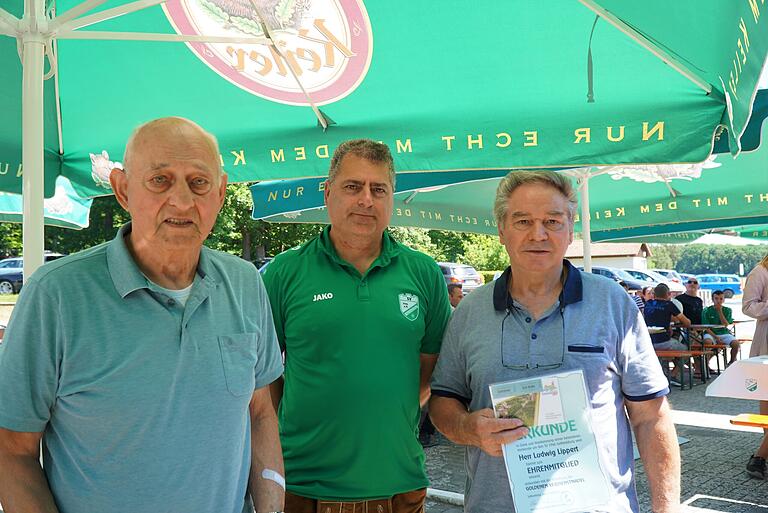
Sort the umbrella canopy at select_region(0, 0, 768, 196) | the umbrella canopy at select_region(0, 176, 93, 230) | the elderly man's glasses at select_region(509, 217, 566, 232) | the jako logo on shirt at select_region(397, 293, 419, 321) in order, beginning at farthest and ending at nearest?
the umbrella canopy at select_region(0, 176, 93, 230) < the umbrella canopy at select_region(0, 0, 768, 196) < the jako logo on shirt at select_region(397, 293, 419, 321) < the elderly man's glasses at select_region(509, 217, 566, 232)

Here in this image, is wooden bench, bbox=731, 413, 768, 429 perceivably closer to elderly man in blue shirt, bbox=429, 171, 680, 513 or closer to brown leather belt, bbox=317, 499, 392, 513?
elderly man in blue shirt, bbox=429, 171, 680, 513

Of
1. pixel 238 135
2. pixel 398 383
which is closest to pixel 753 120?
pixel 398 383

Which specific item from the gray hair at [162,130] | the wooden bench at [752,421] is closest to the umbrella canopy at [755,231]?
the wooden bench at [752,421]

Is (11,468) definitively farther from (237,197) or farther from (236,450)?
(237,197)

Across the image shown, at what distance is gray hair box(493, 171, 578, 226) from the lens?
7.29 feet

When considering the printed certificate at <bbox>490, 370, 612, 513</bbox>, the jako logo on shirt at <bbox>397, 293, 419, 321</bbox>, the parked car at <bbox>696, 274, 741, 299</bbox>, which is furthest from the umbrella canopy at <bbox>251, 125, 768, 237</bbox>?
the parked car at <bbox>696, 274, 741, 299</bbox>

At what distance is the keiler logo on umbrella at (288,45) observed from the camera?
3.95 m

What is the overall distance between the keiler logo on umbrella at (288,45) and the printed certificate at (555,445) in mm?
2713

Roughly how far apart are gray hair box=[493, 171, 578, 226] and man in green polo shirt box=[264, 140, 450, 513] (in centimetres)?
50

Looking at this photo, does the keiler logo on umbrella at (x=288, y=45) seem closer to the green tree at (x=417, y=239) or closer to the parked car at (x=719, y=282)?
the green tree at (x=417, y=239)

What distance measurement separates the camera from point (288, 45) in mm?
4164

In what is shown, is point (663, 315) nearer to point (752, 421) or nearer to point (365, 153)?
point (752, 421)

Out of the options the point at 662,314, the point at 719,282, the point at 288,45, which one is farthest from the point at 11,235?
the point at 719,282

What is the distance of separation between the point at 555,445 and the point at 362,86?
9.54ft
